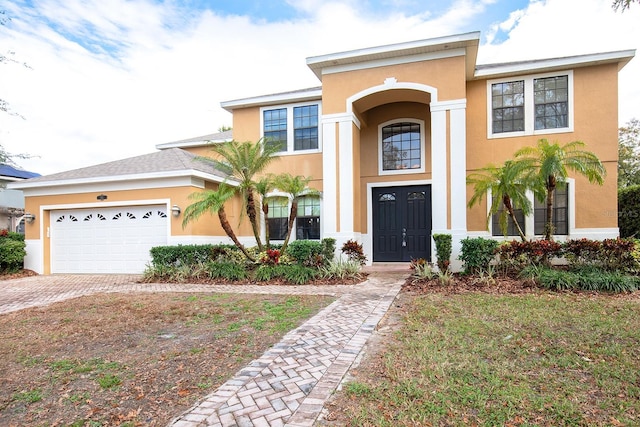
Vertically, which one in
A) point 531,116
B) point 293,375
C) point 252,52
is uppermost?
point 252,52

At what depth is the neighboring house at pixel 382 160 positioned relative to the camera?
10438mm

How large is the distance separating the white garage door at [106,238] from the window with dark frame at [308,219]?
4606 millimetres

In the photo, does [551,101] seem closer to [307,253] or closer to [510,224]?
[510,224]

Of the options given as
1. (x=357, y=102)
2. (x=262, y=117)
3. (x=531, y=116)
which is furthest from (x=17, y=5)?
(x=531, y=116)

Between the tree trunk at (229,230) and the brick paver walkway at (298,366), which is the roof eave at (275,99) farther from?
the brick paver walkway at (298,366)

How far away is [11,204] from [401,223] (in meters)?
20.4

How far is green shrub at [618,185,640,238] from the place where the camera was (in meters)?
11.5

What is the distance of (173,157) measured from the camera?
1333 centimetres

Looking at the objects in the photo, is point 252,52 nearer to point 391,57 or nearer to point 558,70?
point 391,57

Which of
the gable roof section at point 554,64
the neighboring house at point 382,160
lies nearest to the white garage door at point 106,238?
the neighboring house at point 382,160

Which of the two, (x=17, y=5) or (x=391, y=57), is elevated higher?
(x=17, y=5)

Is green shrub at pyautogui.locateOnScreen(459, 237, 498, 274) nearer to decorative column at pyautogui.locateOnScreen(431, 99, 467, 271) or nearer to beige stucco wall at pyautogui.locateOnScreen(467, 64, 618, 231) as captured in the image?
decorative column at pyautogui.locateOnScreen(431, 99, 467, 271)

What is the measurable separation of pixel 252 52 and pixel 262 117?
3.11 meters

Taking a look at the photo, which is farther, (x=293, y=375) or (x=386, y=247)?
(x=386, y=247)
